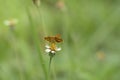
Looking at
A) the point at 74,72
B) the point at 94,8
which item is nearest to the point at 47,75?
the point at 74,72

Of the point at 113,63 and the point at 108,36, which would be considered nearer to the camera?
the point at 113,63

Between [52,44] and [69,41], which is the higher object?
[52,44]

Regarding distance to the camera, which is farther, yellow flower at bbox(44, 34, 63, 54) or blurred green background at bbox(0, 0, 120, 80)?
blurred green background at bbox(0, 0, 120, 80)

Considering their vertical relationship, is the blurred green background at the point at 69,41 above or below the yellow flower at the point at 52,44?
below

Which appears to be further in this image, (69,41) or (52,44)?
(69,41)

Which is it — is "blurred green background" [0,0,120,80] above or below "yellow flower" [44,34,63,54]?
below

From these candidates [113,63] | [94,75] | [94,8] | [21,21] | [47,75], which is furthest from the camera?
[94,8]

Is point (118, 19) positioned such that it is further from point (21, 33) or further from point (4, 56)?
point (4, 56)

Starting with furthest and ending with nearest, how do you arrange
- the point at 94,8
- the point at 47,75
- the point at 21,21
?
the point at 94,8 → the point at 21,21 → the point at 47,75
